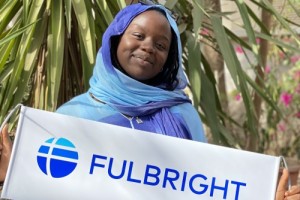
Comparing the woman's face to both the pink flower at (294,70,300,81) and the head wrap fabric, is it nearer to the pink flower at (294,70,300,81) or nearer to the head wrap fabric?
the head wrap fabric

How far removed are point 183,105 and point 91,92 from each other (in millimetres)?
251

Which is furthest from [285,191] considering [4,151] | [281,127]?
[281,127]

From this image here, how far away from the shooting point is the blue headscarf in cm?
165

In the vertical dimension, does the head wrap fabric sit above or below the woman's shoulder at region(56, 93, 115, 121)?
above

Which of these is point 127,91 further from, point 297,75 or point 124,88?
point 297,75

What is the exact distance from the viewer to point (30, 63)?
2533 mm

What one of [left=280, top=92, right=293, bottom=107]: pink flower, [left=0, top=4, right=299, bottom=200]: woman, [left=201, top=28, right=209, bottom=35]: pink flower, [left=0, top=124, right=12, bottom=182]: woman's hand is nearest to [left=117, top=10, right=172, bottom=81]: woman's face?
[left=0, top=4, right=299, bottom=200]: woman

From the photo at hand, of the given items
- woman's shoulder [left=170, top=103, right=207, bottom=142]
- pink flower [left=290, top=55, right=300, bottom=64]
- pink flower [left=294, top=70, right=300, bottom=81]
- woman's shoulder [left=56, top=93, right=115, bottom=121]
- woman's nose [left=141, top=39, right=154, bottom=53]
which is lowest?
woman's shoulder [left=56, top=93, right=115, bottom=121]

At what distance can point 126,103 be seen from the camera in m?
1.66

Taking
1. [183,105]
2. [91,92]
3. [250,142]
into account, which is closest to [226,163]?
[183,105]

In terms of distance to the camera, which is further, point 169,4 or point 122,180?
point 169,4

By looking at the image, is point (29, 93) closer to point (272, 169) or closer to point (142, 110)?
point (142, 110)

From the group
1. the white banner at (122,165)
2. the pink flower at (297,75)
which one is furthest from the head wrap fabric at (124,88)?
the pink flower at (297,75)

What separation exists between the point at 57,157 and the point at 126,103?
25 cm
